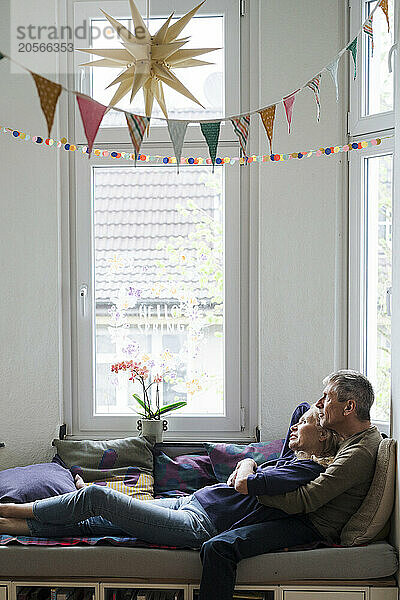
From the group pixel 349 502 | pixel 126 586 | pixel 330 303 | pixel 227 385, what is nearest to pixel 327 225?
pixel 330 303

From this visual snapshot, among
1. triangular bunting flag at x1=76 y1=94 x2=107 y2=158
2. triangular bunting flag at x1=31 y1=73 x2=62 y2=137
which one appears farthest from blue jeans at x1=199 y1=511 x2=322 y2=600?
triangular bunting flag at x1=31 y1=73 x2=62 y2=137

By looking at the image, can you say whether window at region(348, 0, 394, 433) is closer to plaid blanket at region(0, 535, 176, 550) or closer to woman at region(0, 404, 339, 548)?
woman at region(0, 404, 339, 548)

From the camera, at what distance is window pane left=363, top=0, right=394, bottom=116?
3.17m

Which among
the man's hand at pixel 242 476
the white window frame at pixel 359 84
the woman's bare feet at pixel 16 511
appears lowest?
the woman's bare feet at pixel 16 511

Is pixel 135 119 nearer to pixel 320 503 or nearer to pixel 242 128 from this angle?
pixel 242 128

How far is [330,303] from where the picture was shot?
11.2 feet

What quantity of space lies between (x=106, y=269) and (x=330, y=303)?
1.16m

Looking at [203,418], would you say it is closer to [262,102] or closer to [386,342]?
[386,342]

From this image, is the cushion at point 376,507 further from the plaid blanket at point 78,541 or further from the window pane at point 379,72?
the window pane at point 379,72

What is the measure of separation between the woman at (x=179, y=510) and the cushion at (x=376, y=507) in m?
0.20

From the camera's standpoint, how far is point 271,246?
11.3 ft

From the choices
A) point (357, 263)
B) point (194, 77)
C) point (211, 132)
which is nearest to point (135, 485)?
point (357, 263)

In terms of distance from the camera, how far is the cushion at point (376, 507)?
254cm

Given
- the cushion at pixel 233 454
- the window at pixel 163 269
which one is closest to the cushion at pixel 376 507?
the cushion at pixel 233 454
